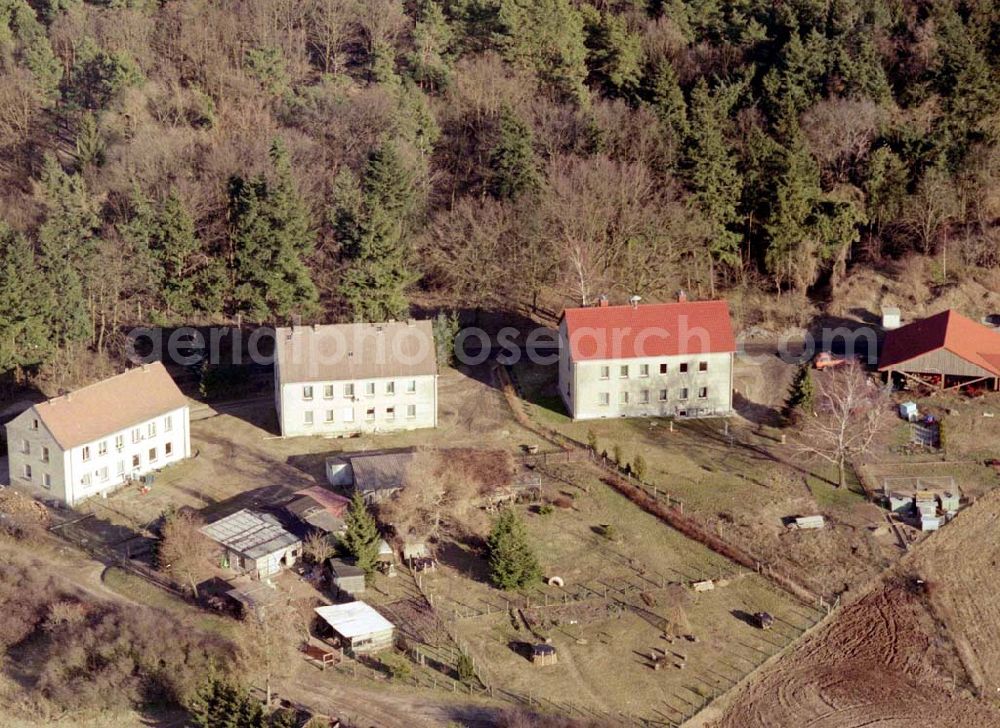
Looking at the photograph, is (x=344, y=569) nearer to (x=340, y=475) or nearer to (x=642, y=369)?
(x=340, y=475)

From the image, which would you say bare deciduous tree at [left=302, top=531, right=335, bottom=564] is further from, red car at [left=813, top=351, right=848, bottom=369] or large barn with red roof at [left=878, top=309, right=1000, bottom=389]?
large barn with red roof at [left=878, top=309, right=1000, bottom=389]

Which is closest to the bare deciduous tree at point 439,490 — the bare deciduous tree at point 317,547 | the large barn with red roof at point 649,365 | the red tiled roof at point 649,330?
the bare deciduous tree at point 317,547

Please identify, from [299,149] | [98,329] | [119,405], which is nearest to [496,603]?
[119,405]

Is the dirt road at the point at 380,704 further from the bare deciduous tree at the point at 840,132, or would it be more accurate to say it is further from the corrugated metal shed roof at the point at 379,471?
the bare deciduous tree at the point at 840,132

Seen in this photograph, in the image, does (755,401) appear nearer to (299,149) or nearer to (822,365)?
(822,365)

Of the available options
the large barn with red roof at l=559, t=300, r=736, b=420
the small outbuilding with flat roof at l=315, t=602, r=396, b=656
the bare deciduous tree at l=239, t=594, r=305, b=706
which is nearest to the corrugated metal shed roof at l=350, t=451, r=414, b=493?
the small outbuilding with flat roof at l=315, t=602, r=396, b=656

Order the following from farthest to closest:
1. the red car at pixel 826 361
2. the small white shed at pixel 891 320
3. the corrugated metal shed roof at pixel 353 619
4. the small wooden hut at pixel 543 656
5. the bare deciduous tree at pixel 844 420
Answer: the small white shed at pixel 891 320
the red car at pixel 826 361
the bare deciduous tree at pixel 844 420
the corrugated metal shed roof at pixel 353 619
the small wooden hut at pixel 543 656
